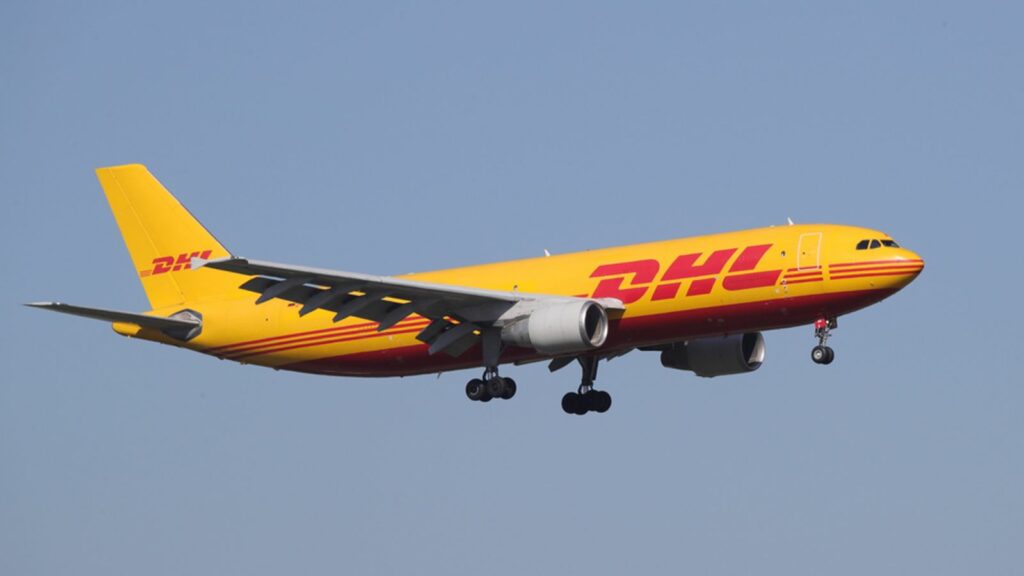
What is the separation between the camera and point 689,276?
176 ft

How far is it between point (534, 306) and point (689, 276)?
4888 mm

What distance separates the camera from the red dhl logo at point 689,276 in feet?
174

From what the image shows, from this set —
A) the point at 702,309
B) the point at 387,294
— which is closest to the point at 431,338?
the point at 387,294

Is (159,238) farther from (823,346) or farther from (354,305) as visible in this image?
(823,346)

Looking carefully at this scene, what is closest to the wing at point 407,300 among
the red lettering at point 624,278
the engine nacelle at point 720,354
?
the red lettering at point 624,278

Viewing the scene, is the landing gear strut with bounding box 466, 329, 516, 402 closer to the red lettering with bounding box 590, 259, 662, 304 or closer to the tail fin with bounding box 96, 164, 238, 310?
the red lettering with bounding box 590, 259, 662, 304

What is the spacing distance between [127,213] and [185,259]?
3180 millimetres

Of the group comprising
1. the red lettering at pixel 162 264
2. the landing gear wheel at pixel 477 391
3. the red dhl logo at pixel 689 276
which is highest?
the red lettering at pixel 162 264

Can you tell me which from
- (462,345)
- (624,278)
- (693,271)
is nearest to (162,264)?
(462,345)

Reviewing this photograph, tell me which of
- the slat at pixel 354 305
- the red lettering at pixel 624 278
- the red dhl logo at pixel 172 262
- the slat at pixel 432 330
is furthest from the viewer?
the red dhl logo at pixel 172 262

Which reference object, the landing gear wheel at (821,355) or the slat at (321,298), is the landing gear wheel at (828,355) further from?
the slat at (321,298)

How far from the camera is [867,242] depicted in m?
53.1

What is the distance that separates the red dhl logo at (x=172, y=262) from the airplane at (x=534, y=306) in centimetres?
5

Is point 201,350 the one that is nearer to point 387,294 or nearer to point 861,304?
point 387,294
